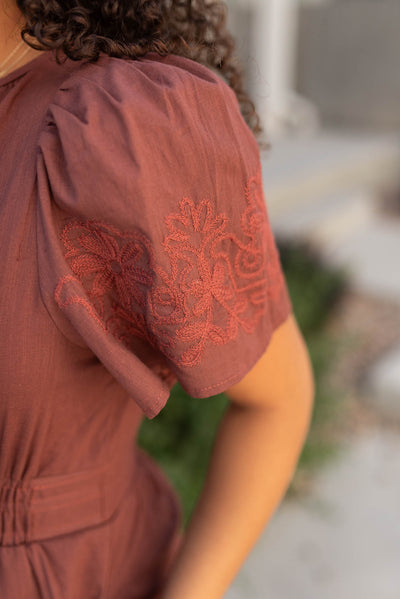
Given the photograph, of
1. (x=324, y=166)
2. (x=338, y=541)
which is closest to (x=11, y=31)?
(x=338, y=541)

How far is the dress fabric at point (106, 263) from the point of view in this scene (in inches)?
29.1

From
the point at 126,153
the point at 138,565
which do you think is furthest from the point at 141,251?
the point at 138,565

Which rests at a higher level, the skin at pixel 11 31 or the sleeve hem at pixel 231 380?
the skin at pixel 11 31

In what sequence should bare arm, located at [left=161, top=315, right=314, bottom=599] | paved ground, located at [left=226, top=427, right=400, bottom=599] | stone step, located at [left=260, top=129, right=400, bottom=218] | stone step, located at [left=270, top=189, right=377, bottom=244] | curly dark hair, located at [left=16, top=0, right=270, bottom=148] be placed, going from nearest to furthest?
curly dark hair, located at [left=16, top=0, right=270, bottom=148]
bare arm, located at [left=161, top=315, right=314, bottom=599]
paved ground, located at [left=226, top=427, right=400, bottom=599]
stone step, located at [left=270, top=189, right=377, bottom=244]
stone step, located at [left=260, top=129, right=400, bottom=218]

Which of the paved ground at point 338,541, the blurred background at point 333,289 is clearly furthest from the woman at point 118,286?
the paved ground at point 338,541

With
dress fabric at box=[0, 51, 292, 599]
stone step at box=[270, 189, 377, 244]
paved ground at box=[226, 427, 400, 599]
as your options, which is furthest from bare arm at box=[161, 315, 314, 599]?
stone step at box=[270, 189, 377, 244]

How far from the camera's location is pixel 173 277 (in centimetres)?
75

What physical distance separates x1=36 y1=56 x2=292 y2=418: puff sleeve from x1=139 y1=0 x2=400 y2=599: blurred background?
343 mm

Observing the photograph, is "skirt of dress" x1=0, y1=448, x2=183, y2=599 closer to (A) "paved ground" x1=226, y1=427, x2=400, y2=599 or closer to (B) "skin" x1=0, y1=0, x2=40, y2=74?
(B) "skin" x1=0, y1=0, x2=40, y2=74

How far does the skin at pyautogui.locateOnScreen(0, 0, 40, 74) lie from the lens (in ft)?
2.80

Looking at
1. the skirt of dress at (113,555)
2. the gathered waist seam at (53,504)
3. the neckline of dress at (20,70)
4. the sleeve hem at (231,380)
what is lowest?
the skirt of dress at (113,555)

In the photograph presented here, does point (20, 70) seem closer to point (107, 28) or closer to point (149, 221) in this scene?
point (107, 28)

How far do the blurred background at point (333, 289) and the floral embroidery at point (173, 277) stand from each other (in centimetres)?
40

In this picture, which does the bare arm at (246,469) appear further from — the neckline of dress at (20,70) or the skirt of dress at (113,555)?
the neckline of dress at (20,70)
